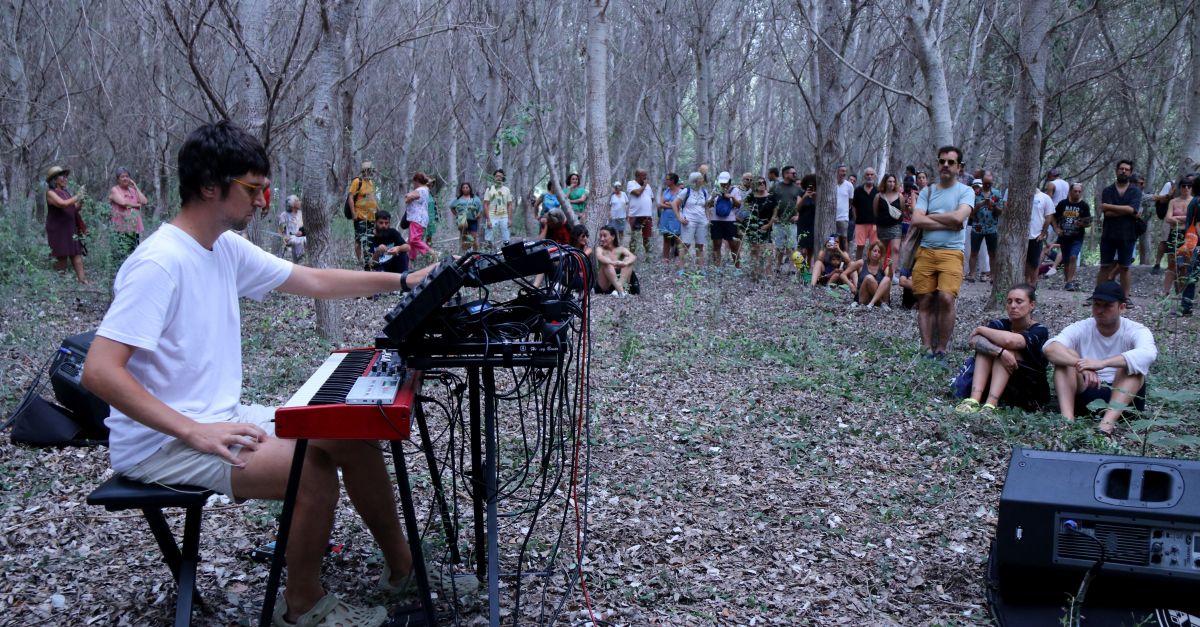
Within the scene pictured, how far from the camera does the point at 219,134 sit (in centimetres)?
266

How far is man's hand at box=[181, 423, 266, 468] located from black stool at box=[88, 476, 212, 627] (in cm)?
15

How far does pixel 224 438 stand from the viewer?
256 centimetres

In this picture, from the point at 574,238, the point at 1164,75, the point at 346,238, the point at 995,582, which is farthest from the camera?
the point at 1164,75

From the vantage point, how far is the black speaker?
2912 mm

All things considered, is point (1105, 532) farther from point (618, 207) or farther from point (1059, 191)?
point (618, 207)

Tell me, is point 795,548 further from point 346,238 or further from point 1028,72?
point 346,238

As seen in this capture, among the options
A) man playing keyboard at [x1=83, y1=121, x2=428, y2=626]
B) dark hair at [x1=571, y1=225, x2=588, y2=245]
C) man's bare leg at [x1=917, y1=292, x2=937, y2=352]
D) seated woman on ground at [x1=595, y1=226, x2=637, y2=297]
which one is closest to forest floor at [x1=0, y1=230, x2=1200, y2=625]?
man's bare leg at [x1=917, y1=292, x2=937, y2=352]

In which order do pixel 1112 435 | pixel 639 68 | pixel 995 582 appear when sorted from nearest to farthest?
1. pixel 995 582
2. pixel 1112 435
3. pixel 639 68

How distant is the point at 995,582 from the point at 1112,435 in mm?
2392

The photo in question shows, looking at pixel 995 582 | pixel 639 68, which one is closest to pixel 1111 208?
pixel 995 582

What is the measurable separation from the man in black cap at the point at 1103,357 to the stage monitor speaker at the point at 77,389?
5.32 m

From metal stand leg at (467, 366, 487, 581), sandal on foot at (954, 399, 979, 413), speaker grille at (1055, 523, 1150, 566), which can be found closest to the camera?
speaker grille at (1055, 523, 1150, 566)

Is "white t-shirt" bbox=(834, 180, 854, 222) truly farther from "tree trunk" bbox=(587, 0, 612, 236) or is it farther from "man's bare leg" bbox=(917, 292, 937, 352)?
"man's bare leg" bbox=(917, 292, 937, 352)

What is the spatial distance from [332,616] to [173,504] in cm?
64
